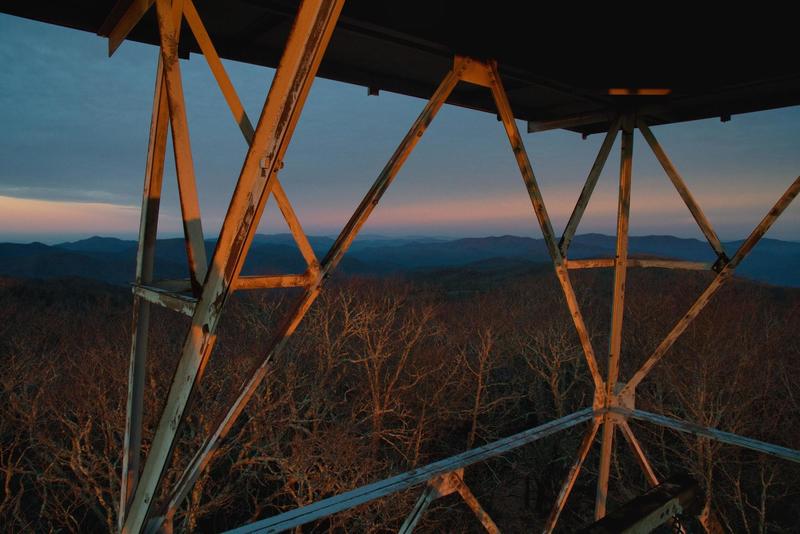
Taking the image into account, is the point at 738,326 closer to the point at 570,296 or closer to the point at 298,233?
the point at 570,296

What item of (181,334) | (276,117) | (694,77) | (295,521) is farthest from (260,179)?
(181,334)

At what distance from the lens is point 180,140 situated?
2020 mm

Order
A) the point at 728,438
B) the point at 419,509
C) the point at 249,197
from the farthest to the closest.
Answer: the point at 728,438, the point at 419,509, the point at 249,197

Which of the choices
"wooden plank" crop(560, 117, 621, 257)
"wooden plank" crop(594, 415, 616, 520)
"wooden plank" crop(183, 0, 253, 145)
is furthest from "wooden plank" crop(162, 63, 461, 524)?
"wooden plank" crop(594, 415, 616, 520)

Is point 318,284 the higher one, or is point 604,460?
point 318,284

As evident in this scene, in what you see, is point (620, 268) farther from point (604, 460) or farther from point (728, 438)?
point (604, 460)

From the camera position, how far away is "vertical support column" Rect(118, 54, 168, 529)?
2289mm

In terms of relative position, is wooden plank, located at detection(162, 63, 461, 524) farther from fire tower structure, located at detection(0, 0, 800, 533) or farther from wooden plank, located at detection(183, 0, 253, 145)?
wooden plank, located at detection(183, 0, 253, 145)

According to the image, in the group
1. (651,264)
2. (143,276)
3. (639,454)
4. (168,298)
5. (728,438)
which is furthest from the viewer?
(651,264)

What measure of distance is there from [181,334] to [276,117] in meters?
30.5

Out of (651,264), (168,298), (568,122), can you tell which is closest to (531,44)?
(568,122)

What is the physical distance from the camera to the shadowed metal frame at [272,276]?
1.46 meters

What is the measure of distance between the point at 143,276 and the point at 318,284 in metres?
1.01

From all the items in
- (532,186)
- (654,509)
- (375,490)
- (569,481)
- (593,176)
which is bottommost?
(569,481)
